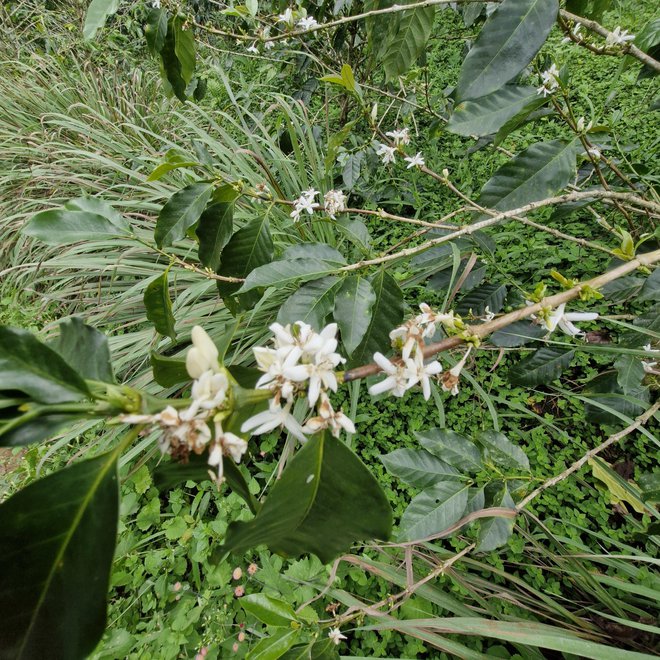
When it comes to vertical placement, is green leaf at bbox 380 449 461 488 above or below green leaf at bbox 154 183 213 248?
below

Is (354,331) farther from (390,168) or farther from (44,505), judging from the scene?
(390,168)

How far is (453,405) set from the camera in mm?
1519

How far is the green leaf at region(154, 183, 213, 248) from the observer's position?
641 mm

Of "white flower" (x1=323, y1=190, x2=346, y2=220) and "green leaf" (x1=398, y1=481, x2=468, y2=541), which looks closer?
"green leaf" (x1=398, y1=481, x2=468, y2=541)

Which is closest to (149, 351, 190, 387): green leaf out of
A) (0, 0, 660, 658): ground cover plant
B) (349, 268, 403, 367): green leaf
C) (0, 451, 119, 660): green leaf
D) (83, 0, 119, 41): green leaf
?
(0, 0, 660, 658): ground cover plant

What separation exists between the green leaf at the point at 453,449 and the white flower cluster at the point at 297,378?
41 cm

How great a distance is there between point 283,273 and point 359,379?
215 mm

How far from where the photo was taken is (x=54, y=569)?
27 cm

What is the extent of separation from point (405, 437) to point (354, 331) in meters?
1.06

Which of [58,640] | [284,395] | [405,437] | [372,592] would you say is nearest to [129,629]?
[372,592]

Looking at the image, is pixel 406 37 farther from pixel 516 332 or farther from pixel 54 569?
pixel 54 569

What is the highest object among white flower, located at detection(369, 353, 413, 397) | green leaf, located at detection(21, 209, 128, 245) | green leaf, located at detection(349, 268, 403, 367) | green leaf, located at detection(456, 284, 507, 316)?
green leaf, located at detection(21, 209, 128, 245)

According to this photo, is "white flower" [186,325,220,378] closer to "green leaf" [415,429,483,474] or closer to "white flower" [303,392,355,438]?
"white flower" [303,392,355,438]

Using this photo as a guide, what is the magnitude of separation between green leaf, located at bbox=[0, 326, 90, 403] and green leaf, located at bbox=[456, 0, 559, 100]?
445mm
